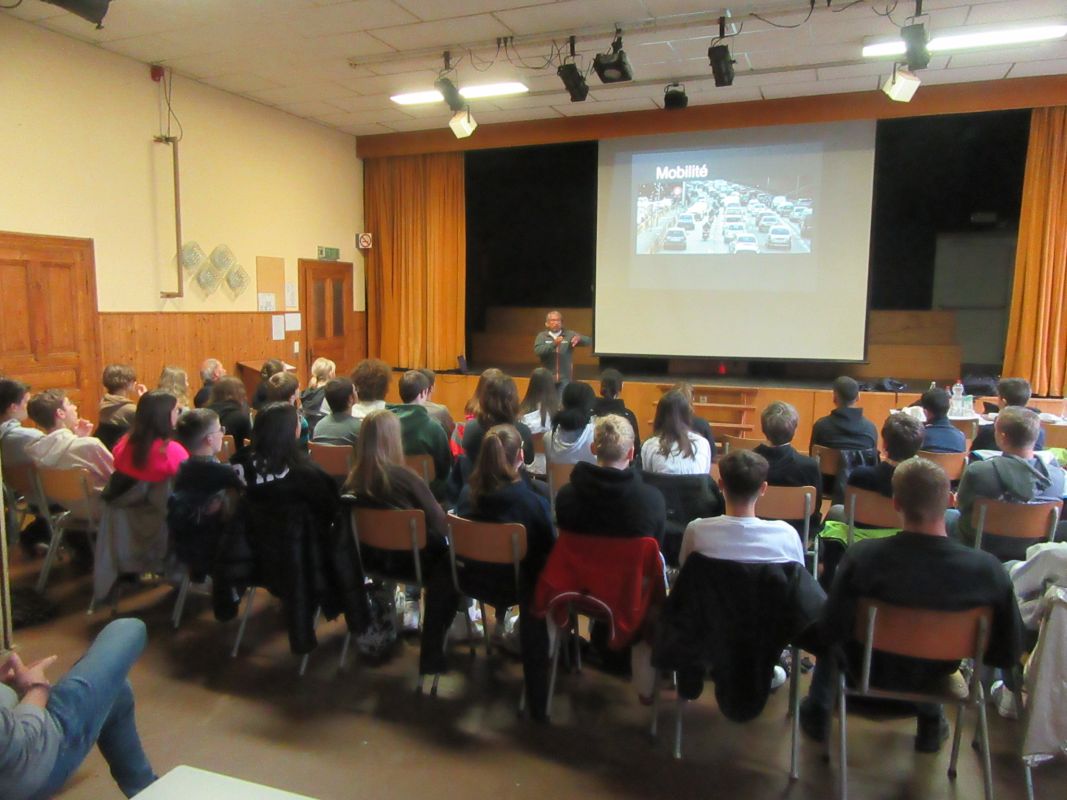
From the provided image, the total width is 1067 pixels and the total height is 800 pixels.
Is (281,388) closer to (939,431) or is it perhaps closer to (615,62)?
(615,62)

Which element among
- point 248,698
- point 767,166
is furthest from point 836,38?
point 248,698

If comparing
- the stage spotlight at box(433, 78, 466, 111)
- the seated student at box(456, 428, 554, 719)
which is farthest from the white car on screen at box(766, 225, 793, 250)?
the seated student at box(456, 428, 554, 719)

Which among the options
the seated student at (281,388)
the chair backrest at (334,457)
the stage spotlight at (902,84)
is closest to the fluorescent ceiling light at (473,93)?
the stage spotlight at (902,84)

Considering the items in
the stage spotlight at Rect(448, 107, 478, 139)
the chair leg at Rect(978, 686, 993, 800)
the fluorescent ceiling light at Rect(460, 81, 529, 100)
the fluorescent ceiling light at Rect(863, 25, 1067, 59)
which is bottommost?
the chair leg at Rect(978, 686, 993, 800)

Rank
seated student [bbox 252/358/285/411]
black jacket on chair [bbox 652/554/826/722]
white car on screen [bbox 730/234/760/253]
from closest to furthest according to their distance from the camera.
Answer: black jacket on chair [bbox 652/554/826/722] < seated student [bbox 252/358/285/411] < white car on screen [bbox 730/234/760/253]

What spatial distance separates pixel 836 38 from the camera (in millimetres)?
5254

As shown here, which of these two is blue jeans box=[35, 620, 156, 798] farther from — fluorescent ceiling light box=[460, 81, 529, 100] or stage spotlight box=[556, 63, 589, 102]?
fluorescent ceiling light box=[460, 81, 529, 100]

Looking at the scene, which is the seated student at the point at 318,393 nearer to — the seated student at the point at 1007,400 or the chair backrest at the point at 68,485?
the chair backrest at the point at 68,485

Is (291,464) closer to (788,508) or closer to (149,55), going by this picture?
(788,508)

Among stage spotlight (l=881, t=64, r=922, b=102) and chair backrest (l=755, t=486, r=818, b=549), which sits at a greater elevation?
stage spotlight (l=881, t=64, r=922, b=102)

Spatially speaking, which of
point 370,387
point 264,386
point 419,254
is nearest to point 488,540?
point 370,387

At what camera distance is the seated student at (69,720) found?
4.96 feet

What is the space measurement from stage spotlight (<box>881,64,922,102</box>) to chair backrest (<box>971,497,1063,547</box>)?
3.48 m

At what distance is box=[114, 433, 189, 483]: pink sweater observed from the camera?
10.8 feet
